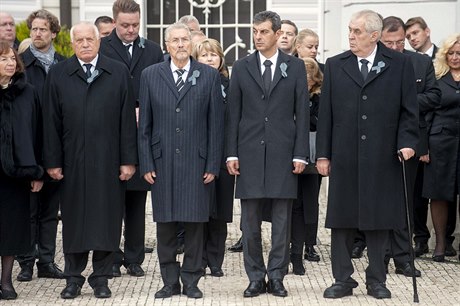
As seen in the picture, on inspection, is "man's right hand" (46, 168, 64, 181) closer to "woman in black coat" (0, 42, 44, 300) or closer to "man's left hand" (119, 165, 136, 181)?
"woman in black coat" (0, 42, 44, 300)

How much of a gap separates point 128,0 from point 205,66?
1314 millimetres

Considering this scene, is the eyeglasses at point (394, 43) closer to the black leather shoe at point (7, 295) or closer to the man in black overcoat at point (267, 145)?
the man in black overcoat at point (267, 145)

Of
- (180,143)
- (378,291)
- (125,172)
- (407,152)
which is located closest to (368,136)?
(407,152)

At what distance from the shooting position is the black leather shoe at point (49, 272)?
11016mm

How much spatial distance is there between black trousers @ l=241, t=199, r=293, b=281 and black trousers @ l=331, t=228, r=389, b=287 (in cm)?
38

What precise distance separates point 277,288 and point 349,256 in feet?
2.00

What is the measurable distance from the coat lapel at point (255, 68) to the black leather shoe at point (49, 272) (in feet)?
7.82

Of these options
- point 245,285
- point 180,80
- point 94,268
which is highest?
point 180,80

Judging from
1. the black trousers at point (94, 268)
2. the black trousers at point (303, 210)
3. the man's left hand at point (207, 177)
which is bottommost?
the black trousers at point (94, 268)

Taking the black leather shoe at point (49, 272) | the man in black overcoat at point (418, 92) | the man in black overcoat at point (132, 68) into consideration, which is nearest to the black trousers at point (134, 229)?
the man in black overcoat at point (132, 68)

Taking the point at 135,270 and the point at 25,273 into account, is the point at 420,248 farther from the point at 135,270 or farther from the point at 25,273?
the point at 25,273

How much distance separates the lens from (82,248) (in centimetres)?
1012

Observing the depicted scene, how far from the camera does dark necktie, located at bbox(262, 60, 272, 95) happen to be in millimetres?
10227

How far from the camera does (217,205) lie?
11.0m
